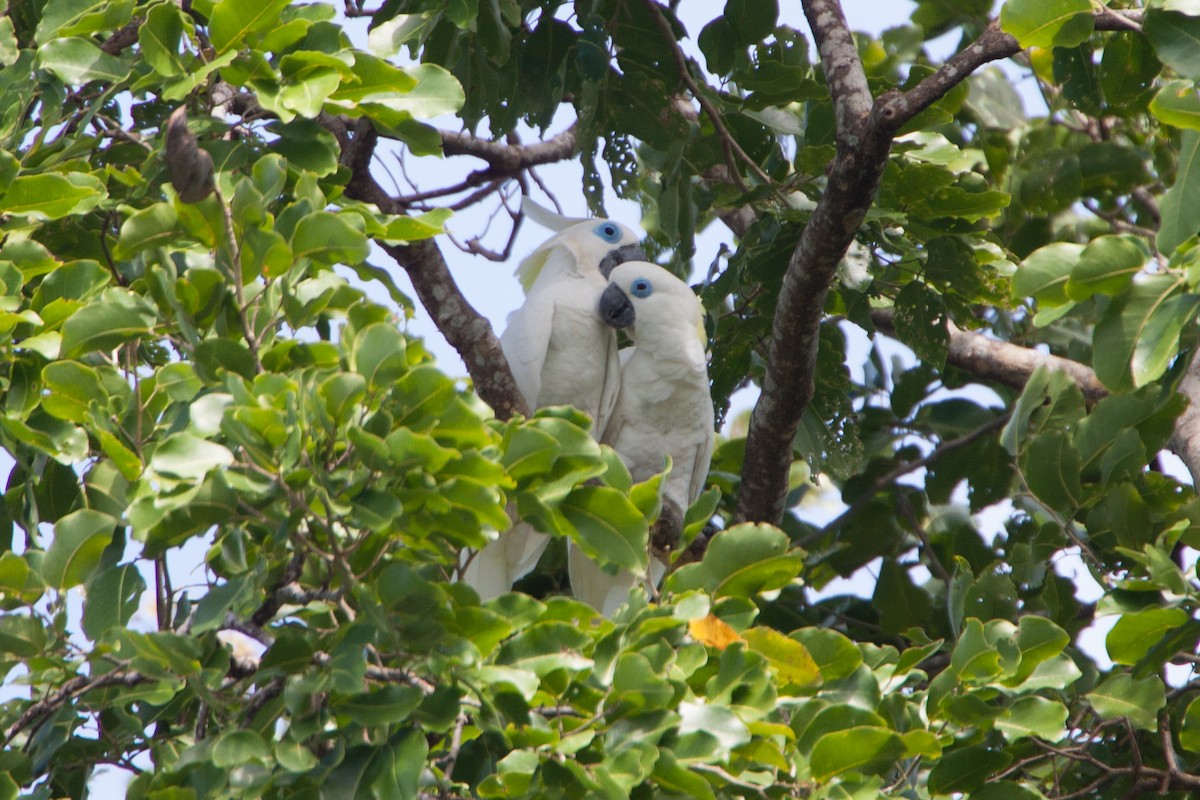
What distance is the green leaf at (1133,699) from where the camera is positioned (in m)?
1.80

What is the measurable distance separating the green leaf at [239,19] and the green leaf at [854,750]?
3.64 ft

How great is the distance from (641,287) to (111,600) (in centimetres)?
170

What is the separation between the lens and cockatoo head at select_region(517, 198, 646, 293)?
3.20 meters

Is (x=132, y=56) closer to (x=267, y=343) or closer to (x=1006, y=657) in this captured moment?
(x=267, y=343)

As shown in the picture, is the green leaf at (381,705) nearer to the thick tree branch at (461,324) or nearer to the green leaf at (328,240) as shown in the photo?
the green leaf at (328,240)

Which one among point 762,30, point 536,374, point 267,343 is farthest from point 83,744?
point 762,30

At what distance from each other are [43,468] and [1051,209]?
2.70 meters

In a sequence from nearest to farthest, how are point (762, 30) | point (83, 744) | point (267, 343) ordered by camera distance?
point (267, 343) → point (83, 744) → point (762, 30)

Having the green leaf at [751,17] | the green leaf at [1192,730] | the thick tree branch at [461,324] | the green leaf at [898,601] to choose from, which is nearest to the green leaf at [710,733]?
the green leaf at [1192,730]

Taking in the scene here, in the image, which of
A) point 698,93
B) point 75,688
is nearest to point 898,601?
point 698,93

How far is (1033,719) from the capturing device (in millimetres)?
1607

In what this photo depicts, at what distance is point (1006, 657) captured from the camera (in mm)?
1638

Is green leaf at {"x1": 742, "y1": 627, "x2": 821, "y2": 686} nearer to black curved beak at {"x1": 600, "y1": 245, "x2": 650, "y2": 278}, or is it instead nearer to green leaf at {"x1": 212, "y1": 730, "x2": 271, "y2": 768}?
green leaf at {"x1": 212, "y1": 730, "x2": 271, "y2": 768}

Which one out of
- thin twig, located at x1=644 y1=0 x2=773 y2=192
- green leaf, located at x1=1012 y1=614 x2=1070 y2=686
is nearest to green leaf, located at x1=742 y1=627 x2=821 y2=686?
green leaf, located at x1=1012 y1=614 x2=1070 y2=686
